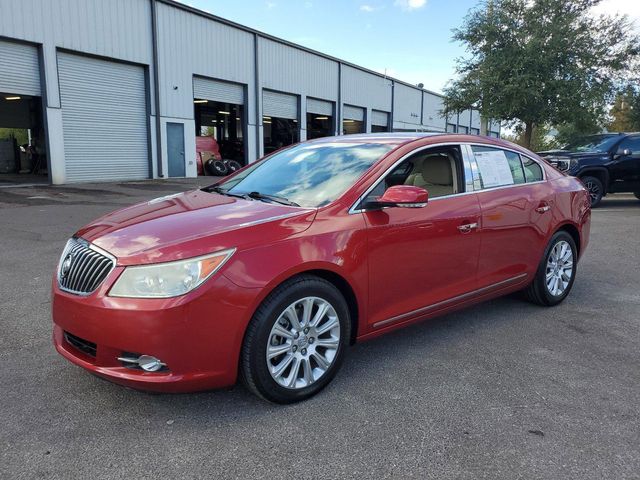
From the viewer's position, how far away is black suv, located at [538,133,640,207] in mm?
12078

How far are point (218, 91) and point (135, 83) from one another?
442 cm

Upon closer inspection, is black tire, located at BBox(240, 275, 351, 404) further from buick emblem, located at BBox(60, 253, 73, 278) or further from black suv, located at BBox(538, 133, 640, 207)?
black suv, located at BBox(538, 133, 640, 207)

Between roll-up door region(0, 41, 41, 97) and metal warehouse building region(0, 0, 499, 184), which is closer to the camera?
roll-up door region(0, 41, 41, 97)

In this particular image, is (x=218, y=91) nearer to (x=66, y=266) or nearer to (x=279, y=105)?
(x=279, y=105)

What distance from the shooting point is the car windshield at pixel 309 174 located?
3.40 m

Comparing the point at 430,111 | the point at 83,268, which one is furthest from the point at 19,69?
the point at 430,111

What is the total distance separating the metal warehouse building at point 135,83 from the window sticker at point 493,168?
639 inches

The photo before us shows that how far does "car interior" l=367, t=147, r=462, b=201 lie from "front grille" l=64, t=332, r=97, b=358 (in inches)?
91.9

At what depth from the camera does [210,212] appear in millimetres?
3131

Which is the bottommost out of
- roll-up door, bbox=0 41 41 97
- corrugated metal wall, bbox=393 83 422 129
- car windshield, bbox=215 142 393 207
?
car windshield, bbox=215 142 393 207

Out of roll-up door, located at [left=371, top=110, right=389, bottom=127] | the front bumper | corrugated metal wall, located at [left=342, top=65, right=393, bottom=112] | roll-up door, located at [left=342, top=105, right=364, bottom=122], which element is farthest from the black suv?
roll-up door, located at [left=371, top=110, right=389, bottom=127]

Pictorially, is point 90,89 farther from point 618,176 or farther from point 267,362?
point 267,362

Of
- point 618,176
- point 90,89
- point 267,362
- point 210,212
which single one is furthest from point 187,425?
point 90,89

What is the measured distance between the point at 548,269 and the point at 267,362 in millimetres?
3120
